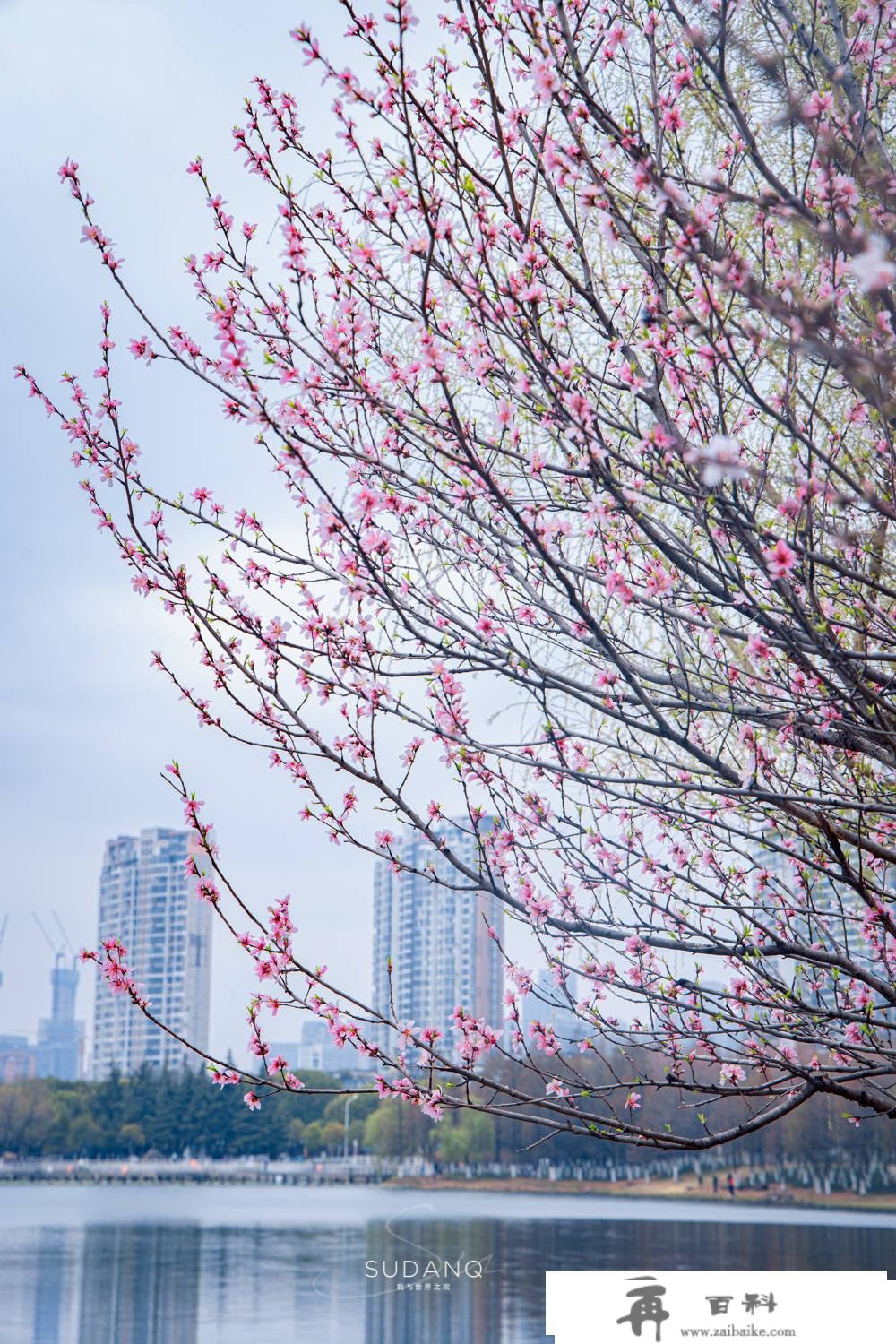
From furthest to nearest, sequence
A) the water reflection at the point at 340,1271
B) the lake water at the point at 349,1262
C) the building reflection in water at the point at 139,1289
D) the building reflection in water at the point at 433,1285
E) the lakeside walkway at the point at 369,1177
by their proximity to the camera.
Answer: the lakeside walkway at the point at 369,1177, the building reflection in water at the point at 433,1285, the lake water at the point at 349,1262, the water reflection at the point at 340,1271, the building reflection in water at the point at 139,1289

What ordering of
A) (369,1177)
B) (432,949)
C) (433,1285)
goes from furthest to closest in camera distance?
(432,949) → (369,1177) → (433,1285)

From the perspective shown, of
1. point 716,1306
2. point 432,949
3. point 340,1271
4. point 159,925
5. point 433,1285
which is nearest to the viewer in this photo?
point 716,1306

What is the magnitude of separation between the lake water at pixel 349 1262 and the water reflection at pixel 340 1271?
0.22 feet

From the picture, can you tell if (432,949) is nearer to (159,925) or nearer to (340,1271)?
(159,925)

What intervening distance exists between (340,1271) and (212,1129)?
173 feet

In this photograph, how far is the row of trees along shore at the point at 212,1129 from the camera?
7188 centimetres

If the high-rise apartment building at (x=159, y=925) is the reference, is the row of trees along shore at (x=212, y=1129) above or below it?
below

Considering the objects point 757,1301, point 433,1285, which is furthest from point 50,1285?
point 757,1301

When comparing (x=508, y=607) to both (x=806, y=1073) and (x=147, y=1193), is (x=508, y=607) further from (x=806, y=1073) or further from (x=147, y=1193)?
(x=147, y=1193)

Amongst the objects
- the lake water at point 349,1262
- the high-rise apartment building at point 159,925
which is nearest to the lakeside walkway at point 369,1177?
the lake water at point 349,1262

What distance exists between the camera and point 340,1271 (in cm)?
3122

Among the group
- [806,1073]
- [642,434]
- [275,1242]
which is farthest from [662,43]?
[275,1242]

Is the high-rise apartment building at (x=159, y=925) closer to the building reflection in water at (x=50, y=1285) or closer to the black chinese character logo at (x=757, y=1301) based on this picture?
the building reflection in water at (x=50, y=1285)

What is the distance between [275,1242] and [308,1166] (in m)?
48.1
